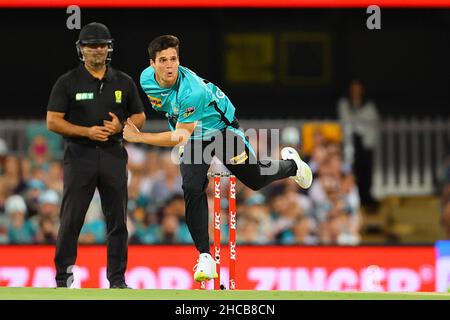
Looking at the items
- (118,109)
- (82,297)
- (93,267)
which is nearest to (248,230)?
(93,267)

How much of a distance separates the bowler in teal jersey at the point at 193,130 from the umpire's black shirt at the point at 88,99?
0.87 feet

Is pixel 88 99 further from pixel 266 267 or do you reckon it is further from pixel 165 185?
pixel 165 185

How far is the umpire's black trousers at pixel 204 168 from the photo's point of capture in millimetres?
10648

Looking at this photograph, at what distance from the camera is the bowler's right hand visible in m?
10.8

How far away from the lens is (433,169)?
54.6ft

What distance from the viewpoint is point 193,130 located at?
35.2 feet

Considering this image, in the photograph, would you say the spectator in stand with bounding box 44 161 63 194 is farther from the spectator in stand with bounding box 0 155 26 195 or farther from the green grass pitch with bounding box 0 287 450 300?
the green grass pitch with bounding box 0 287 450 300

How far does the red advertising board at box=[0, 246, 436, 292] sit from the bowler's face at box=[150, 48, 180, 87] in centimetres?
414

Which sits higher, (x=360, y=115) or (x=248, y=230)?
(x=360, y=115)

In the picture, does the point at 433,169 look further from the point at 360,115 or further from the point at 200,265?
the point at 200,265

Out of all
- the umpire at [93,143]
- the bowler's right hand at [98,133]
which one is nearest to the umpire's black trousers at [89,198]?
the umpire at [93,143]

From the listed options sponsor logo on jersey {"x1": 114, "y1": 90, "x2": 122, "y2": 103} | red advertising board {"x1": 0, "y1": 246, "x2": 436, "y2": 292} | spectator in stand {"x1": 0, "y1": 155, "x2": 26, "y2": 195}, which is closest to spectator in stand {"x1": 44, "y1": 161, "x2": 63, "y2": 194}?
spectator in stand {"x1": 0, "y1": 155, "x2": 26, "y2": 195}

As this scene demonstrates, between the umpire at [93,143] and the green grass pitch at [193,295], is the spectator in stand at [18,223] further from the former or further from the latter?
the green grass pitch at [193,295]

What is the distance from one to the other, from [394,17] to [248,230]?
16.3 ft
